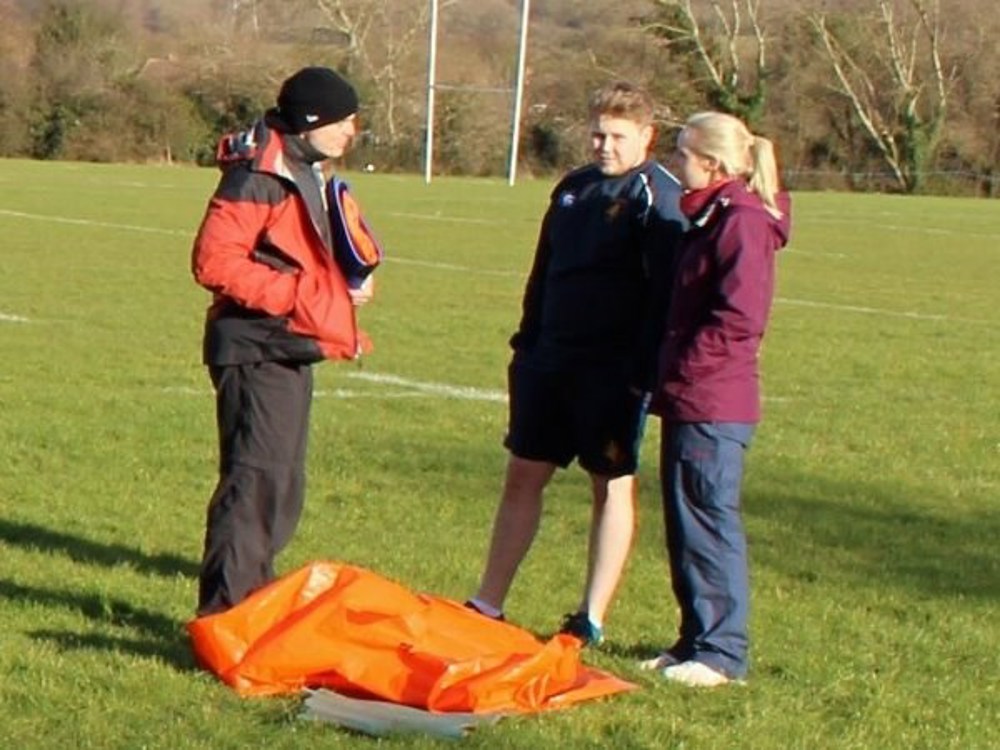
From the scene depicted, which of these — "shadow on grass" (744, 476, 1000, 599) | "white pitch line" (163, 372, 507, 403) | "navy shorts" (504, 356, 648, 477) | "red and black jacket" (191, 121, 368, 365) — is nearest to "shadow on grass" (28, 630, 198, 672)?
"red and black jacket" (191, 121, 368, 365)

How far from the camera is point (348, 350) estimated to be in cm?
642

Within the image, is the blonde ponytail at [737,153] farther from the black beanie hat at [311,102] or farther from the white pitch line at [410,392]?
the white pitch line at [410,392]

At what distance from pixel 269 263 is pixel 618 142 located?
1094mm

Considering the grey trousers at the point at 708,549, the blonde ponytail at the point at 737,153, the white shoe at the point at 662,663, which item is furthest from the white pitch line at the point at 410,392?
the blonde ponytail at the point at 737,153

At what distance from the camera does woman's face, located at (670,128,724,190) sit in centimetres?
603

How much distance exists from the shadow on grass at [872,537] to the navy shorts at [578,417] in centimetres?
156

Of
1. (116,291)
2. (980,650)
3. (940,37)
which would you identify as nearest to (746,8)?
(940,37)

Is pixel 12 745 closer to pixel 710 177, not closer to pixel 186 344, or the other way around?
pixel 710 177

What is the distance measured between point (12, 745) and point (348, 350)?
167cm

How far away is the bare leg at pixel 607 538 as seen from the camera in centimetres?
668

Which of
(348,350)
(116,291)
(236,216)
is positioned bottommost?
(116,291)

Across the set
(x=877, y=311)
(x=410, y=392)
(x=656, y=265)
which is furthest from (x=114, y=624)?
(x=877, y=311)

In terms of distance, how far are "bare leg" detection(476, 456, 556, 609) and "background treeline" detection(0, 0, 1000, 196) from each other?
54.6m

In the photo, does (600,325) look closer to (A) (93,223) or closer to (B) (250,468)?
(B) (250,468)
